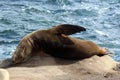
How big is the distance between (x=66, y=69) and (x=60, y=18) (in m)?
9.79

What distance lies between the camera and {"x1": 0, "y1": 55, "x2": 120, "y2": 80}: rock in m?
7.67

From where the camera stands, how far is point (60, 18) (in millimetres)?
18031

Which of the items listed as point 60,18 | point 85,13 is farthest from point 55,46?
point 85,13

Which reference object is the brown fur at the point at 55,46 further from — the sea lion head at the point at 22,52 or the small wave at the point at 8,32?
the small wave at the point at 8,32

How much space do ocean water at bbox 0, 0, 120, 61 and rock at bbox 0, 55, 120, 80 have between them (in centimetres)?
405

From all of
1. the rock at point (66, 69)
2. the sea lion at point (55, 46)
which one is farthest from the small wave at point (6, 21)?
the rock at point (66, 69)

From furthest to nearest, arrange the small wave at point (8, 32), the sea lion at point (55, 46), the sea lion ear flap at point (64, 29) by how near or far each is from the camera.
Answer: the small wave at point (8, 32)
the sea lion ear flap at point (64, 29)
the sea lion at point (55, 46)

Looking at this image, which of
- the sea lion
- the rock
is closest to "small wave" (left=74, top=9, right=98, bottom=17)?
the rock

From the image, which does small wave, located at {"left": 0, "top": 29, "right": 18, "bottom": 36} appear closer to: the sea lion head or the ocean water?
the ocean water

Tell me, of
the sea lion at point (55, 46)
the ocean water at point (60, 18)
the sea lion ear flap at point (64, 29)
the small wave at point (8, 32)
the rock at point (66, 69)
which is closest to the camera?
the rock at point (66, 69)

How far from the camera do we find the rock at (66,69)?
7672 mm

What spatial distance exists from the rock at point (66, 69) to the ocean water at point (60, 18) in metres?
4.05

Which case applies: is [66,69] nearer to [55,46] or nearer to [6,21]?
[55,46]

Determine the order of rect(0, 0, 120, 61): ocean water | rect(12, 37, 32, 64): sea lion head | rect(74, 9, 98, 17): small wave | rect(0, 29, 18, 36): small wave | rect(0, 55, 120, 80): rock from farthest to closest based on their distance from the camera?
rect(74, 9, 98, 17): small wave < rect(0, 29, 18, 36): small wave < rect(0, 0, 120, 61): ocean water < rect(12, 37, 32, 64): sea lion head < rect(0, 55, 120, 80): rock
